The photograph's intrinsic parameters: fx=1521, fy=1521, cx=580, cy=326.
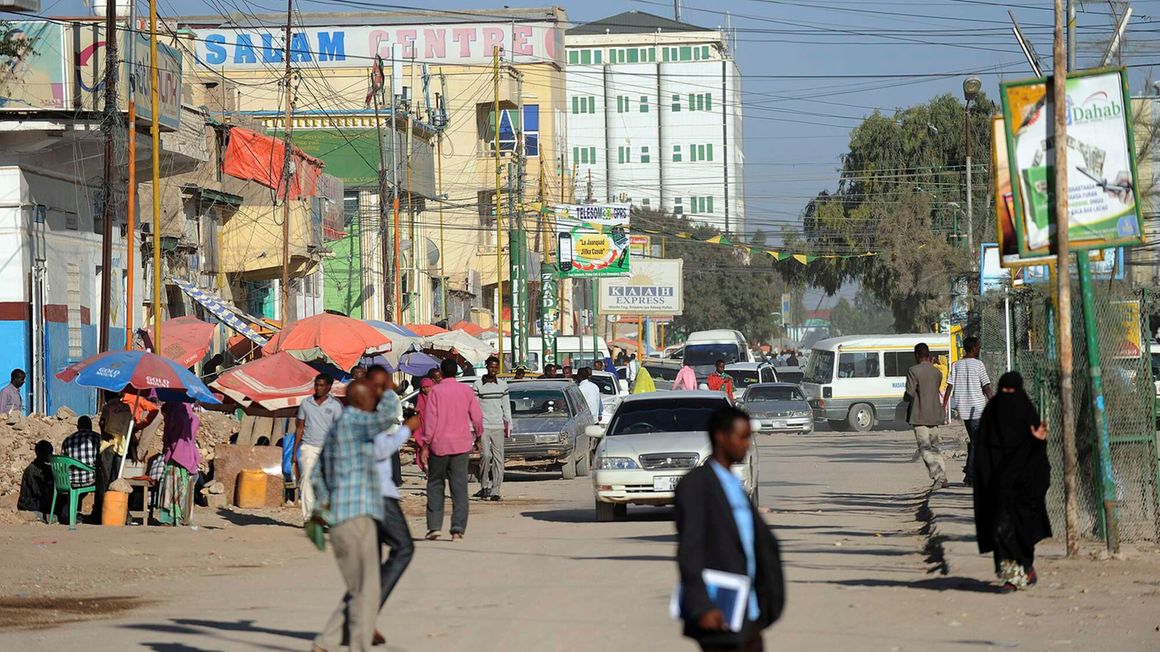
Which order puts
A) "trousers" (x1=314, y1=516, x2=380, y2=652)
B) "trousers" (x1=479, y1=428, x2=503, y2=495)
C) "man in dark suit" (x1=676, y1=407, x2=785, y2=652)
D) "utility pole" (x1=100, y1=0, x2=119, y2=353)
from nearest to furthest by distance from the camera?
"man in dark suit" (x1=676, y1=407, x2=785, y2=652), "trousers" (x1=314, y1=516, x2=380, y2=652), "trousers" (x1=479, y1=428, x2=503, y2=495), "utility pole" (x1=100, y1=0, x2=119, y2=353)

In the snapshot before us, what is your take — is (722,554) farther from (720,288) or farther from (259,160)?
(720,288)

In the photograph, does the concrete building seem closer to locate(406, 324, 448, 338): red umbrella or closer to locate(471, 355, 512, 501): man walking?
locate(406, 324, 448, 338): red umbrella

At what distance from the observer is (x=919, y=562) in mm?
13195

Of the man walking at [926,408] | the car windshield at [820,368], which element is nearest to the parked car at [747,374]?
the car windshield at [820,368]

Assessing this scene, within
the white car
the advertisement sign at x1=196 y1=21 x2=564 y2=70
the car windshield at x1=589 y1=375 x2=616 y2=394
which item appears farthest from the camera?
the advertisement sign at x1=196 y1=21 x2=564 y2=70

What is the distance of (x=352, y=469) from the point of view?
845cm

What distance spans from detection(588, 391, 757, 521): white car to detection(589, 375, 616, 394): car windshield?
16691mm

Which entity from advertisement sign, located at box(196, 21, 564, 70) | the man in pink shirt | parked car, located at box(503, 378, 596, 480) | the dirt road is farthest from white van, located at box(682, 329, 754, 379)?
the man in pink shirt

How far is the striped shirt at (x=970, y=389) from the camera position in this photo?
59.3 ft

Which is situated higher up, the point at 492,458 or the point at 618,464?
the point at 618,464

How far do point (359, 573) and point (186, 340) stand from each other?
21180 millimetres

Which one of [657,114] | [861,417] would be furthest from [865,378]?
[657,114]

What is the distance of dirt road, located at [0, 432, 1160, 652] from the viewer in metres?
9.55

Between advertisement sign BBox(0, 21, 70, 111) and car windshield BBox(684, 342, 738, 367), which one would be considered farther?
car windshield BBox(684, 342, 738, 367)
